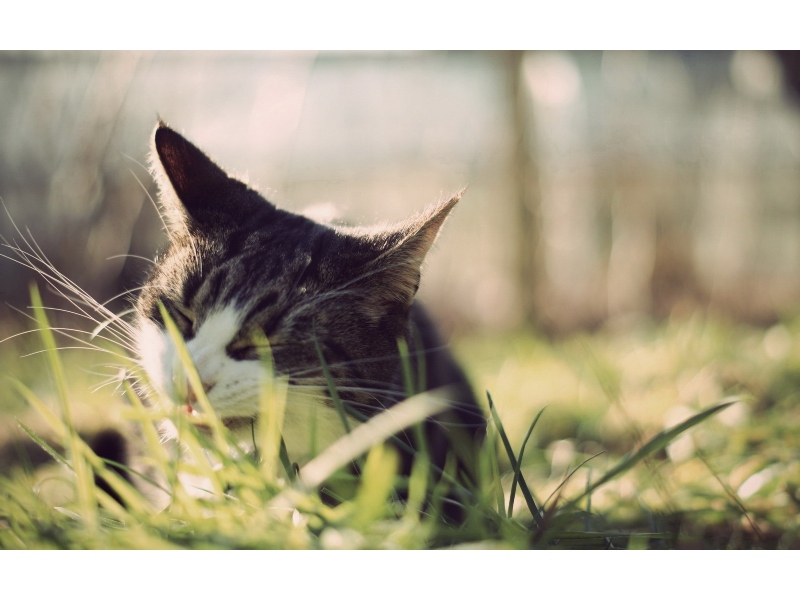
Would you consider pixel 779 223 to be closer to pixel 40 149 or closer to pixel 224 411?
pixel 224 411

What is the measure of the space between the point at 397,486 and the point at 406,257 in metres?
0.31

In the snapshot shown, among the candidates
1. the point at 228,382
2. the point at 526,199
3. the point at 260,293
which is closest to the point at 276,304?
the point at 260,293

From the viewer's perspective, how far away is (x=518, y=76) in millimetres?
1494

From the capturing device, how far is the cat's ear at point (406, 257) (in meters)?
0.77

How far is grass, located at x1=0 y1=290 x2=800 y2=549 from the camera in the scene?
2.03 ft

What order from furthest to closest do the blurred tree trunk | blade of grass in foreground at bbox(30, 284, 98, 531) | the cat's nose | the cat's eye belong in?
the blurred tree trunk, the cat's eye, the cat's nose, blade of grass in foreground at bbox(30, 284, 98, 531)

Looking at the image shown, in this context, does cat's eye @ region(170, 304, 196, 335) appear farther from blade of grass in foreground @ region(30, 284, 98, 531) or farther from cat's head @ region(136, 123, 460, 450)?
blade of grass in foreground @ region(30, 284, 98, 531)

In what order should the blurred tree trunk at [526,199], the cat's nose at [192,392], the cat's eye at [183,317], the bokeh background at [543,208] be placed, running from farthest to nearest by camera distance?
the blurred tree trunk at [526,199], the bokeh background at [543,208], the cat's eye at [183,317], the cat's nose at [192,392]

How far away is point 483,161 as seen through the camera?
182cm

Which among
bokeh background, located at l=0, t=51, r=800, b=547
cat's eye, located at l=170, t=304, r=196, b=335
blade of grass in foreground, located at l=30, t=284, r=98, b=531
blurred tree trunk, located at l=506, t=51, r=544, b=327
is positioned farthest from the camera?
blurred tree trunk, located at l=506, t=51, r=544, b=327

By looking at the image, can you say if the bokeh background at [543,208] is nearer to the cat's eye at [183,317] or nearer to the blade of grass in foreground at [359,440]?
the cat's eye at [183,317]

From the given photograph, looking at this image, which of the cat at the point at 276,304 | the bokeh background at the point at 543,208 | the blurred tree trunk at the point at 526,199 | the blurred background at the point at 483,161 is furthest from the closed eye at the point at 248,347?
the blurred tree trunk at the point at 526,199

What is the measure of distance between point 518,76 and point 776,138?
64cm

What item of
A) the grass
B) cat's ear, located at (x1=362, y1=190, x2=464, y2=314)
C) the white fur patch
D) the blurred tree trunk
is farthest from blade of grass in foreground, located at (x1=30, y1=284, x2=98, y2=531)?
the blurred tree trunk
